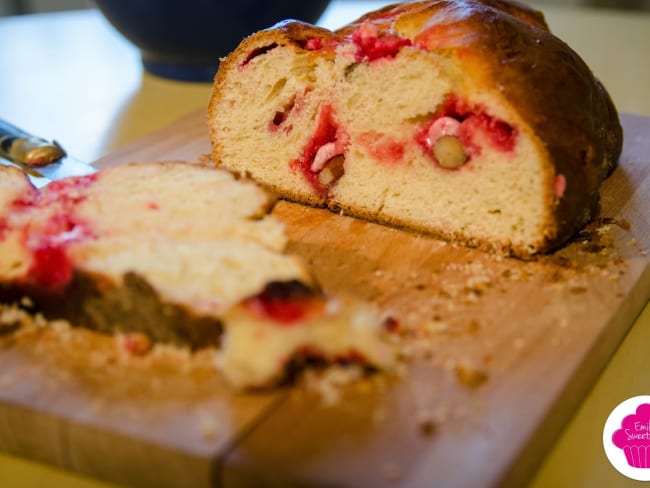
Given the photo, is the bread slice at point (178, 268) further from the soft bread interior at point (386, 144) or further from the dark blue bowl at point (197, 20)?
the dark blue bowl at point (197, 20)

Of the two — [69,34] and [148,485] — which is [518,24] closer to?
[148,485]

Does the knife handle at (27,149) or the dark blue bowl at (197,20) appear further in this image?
the dark blue bowl at (197,20)

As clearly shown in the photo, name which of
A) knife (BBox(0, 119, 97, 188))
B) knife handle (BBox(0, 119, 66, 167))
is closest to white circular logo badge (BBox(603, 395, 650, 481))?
knife (BBox(0, 119, 97, 188))

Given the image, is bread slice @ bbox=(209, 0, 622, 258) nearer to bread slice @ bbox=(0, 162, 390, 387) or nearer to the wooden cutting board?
the wooden cutting board

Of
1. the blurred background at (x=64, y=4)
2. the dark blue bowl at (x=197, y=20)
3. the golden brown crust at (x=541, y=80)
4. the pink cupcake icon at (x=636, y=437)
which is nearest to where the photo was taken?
the pink cupcake icon at (x=636, y=437)

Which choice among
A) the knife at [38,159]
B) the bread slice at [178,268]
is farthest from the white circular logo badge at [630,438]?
the knife at [38,159]

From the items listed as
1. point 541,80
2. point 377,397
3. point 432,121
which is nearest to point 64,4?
point 432,121
